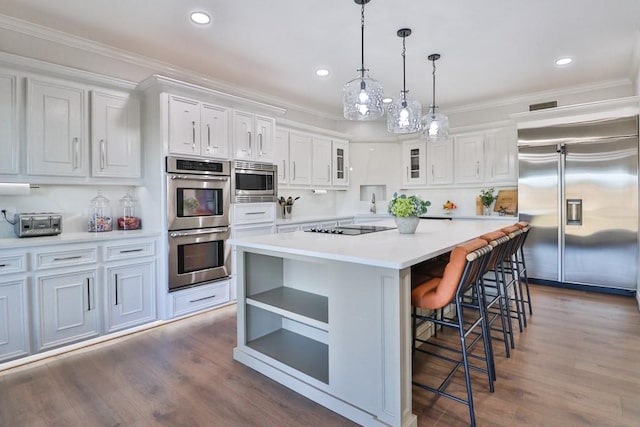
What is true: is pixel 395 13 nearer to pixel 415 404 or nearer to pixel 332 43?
pixel 332 43

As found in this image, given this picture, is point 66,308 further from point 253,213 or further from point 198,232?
point 253,213

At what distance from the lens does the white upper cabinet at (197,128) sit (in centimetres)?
335

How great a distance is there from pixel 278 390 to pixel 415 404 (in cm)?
83

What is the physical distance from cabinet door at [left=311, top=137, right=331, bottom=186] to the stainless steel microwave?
3.56 feet

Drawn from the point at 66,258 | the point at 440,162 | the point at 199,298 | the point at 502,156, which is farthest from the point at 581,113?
the point at 66,258

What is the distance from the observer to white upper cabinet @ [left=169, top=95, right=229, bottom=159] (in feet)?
11.0

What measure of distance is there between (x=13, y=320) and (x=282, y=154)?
10.9ft

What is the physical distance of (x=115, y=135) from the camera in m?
3.26

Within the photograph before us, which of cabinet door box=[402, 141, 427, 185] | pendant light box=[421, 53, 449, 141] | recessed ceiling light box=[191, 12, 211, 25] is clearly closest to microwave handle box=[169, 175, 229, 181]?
recessed ceiling light box=[191, 12, 211, 25]

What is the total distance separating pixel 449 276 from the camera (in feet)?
6.05

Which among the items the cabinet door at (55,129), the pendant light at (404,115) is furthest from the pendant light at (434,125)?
the cabinet door at (55,129)

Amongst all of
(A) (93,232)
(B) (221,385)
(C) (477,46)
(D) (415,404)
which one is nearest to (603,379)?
(D) (415,404)

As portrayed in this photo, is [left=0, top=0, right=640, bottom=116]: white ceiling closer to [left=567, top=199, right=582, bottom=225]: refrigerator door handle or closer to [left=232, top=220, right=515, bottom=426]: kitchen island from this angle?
[left=567, top=199, right=582, bottom=225]: refrigerator door handle

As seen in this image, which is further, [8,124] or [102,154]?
[102,154]
